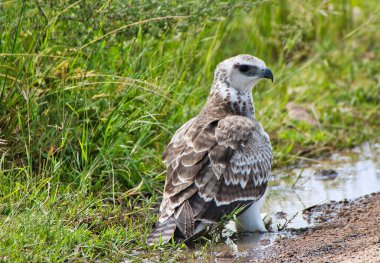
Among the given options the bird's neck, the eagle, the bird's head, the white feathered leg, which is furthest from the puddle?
the bird's head

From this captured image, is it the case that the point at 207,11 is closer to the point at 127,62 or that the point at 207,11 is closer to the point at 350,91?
the point at 127,62

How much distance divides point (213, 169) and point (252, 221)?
563 millimetres

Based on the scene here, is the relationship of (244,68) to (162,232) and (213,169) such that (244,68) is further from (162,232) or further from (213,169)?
(162,232)

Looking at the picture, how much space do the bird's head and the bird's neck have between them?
0.06 m

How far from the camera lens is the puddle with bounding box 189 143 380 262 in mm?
6574

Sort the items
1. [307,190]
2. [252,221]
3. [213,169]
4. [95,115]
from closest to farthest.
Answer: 1. [213,169]
2. [252,221]
3. [95,115]
4. [307,190]

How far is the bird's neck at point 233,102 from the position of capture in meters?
7.39

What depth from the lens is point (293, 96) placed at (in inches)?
401

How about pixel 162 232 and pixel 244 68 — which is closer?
pixel 162 232

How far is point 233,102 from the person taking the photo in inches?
291

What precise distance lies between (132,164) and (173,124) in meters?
0.83

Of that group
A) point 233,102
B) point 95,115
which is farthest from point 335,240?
point 95,115

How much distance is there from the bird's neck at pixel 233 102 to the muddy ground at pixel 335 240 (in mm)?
997

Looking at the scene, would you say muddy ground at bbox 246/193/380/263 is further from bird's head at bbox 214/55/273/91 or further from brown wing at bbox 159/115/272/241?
bird's head at bbox 214/55/273/91
